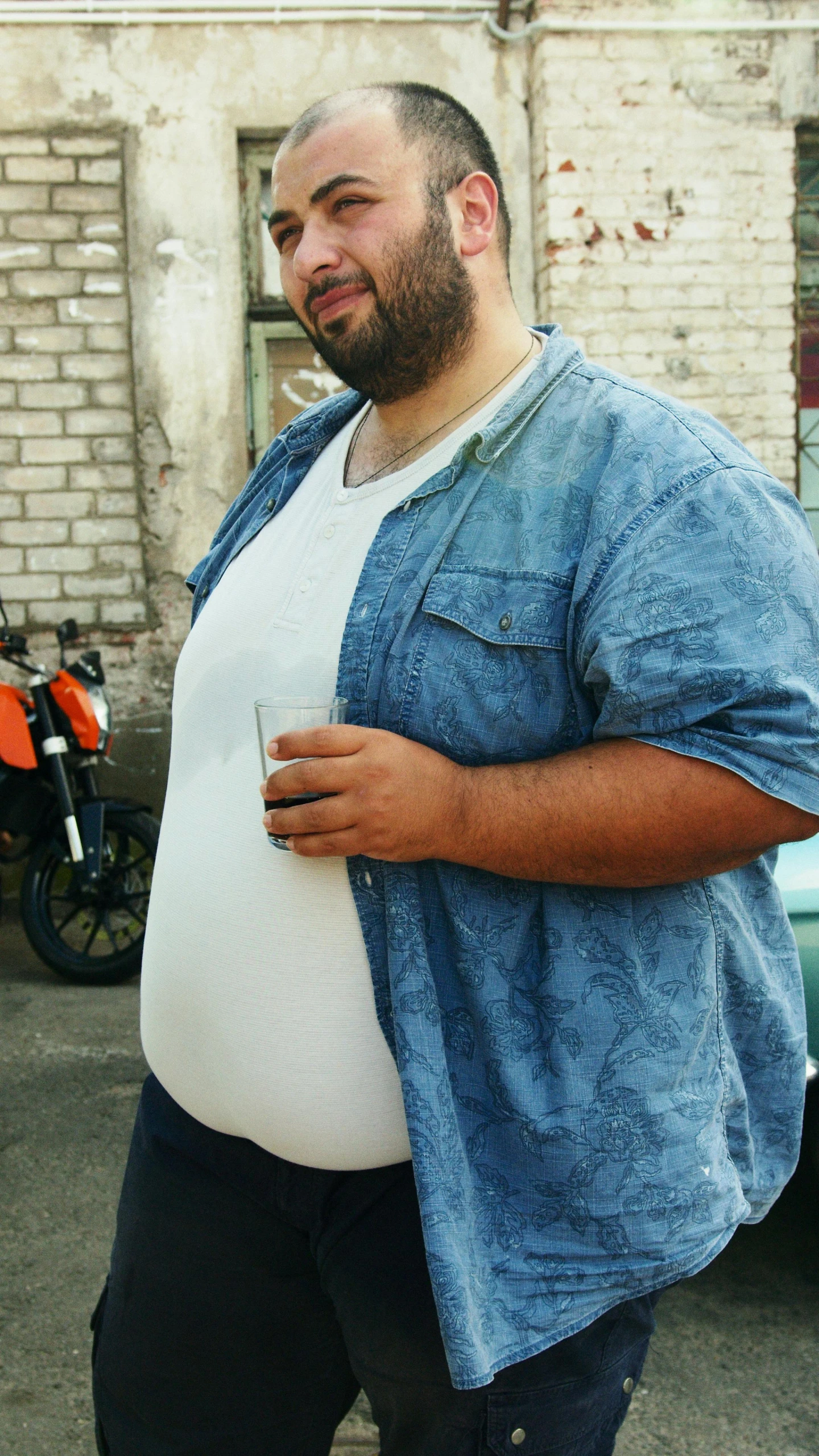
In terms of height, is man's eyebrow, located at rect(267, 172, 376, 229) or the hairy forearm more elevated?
man's eyebrow, located at rect(267, 172, 376, 229)

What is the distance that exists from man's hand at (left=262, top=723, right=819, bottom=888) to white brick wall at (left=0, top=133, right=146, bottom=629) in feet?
17.3

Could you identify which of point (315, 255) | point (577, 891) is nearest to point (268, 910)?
point (577, 891)

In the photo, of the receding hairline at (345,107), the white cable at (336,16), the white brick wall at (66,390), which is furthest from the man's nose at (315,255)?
the white cable at (336,16)

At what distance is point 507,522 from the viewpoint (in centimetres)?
129

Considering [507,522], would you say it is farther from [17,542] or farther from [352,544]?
[17,542]

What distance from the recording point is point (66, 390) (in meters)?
6.12

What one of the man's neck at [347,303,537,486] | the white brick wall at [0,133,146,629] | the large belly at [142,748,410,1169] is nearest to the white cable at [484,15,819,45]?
the white brick wall at [0,133,146,629]

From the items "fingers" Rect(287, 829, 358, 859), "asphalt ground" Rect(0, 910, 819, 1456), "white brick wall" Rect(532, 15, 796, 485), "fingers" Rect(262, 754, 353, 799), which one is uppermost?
"white brick wall" Rect(532, 15, 796, 485)

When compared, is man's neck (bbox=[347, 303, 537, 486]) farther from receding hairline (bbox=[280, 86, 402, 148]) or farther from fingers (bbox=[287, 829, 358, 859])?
fingers (bbox=[287, 829, 358, 859])

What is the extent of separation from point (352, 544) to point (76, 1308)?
205 centimetres

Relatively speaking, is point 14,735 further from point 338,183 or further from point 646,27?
point 646,27

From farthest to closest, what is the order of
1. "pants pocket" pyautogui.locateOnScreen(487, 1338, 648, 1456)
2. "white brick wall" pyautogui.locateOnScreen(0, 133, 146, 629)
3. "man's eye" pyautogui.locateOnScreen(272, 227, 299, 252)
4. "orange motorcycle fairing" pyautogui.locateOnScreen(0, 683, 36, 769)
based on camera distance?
"white brick wall" pyautogui.locateOnScreen(0, 133, 146, 629)
"orange motorcycle fairing" pyautogui.locateOnScreen(0, 683, 36, 769)
"man's eye" pyautogui.locateOnScreen(272, 227, 299, 252)
"pants pocket" pyautogui.locateOnScreen(487, 1338, 648, 1456)

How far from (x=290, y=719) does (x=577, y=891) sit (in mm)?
346

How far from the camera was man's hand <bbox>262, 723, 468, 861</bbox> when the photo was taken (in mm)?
1204
